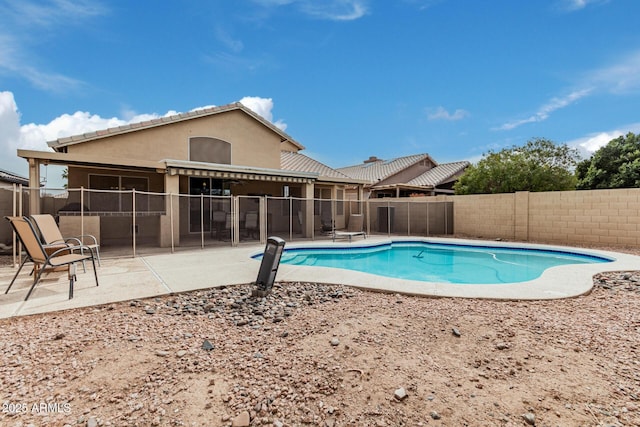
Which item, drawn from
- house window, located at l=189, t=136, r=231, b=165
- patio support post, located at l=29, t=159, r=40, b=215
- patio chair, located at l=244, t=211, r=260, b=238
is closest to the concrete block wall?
patio chair, located at l=244, t=211, r=260, b=238

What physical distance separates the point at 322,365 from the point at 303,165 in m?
17.3

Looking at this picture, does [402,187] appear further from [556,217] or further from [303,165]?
[556,217]

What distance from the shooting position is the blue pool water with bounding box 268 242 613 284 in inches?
336

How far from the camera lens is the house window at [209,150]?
1376cm

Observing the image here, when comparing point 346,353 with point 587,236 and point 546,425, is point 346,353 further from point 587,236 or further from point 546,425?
point 587,236

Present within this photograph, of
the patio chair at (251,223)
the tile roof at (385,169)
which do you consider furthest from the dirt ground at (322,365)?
the tile roof at (385,169)

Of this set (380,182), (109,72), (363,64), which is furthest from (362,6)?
(380,182)

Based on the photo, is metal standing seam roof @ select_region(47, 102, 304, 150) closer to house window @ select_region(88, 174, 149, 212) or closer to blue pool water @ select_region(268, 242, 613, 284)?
house window @ select_region(88, 174, 149, 212)

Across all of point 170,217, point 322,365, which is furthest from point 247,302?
point 170,217

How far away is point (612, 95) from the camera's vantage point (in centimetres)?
1488

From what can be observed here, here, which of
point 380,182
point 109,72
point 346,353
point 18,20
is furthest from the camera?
point 380,182

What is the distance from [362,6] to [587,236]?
11.9 m

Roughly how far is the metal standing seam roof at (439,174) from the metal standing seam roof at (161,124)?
1313cm

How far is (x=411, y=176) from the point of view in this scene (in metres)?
27.1
